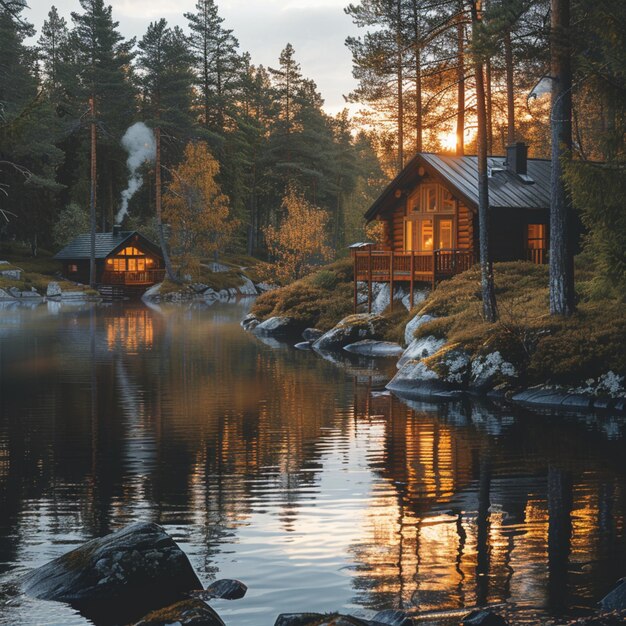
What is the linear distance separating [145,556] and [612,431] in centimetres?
1163

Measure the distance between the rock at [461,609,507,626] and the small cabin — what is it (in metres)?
71.9

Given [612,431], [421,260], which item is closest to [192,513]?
[612,431]

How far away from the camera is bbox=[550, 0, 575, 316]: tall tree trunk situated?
2325 centimetres

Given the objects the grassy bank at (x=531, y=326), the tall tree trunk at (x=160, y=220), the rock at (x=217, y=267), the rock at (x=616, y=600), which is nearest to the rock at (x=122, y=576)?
the rock at (x=616, y=600)

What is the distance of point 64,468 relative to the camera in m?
14.8

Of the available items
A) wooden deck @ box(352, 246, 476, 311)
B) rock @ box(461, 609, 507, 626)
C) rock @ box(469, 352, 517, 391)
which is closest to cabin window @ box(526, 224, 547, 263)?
wooden deck @ box(352, 246, 476, 311)

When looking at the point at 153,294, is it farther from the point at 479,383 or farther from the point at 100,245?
the point at 479,383

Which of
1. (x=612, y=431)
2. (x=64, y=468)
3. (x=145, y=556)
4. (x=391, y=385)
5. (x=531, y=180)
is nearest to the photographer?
(x=145, y=556)

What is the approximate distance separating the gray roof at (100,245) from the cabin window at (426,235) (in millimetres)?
42127

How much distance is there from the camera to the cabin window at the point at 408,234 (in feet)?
144

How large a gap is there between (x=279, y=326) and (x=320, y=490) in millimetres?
29886

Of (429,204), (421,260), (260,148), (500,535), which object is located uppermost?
(260,148)

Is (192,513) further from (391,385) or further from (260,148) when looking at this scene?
(260,148)

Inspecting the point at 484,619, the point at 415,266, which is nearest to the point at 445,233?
the point at 415,266
